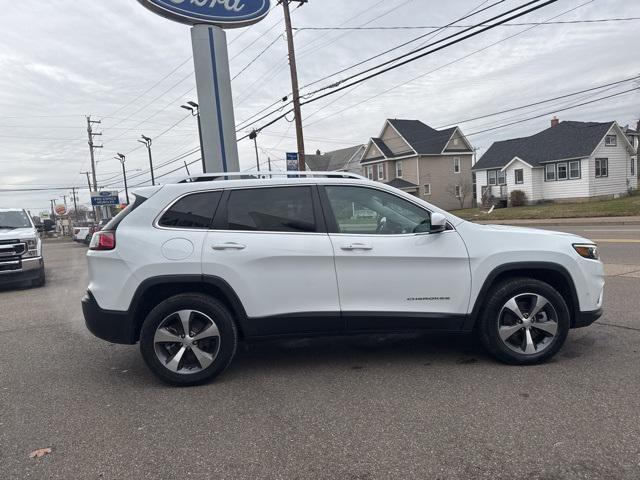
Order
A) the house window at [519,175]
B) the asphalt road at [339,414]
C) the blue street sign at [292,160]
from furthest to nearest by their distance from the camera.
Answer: the house window at [519,175]
the blue street sign at [292,160]
the asphalt road at [339,414]

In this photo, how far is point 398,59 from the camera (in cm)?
1418

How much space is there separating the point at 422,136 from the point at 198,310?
44.1 metres

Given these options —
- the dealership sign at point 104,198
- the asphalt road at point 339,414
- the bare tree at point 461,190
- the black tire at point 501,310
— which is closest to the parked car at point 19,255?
the asphalt road at point 339,414

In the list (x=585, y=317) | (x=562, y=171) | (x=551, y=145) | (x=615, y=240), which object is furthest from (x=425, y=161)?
(x=585, y=317)

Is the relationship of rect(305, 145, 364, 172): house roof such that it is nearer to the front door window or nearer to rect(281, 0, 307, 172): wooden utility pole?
rect(281, 0, 307, 172): wooden utility pole

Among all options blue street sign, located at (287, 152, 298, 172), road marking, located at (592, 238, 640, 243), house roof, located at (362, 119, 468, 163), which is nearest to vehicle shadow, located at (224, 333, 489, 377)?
road marking, located at (592, 238, 640, 243)

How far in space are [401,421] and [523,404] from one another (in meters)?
0.94

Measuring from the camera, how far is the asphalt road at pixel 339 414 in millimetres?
2920

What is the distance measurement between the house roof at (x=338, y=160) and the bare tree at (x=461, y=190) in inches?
485

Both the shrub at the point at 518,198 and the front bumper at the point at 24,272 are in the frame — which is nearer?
the front bumper at the point at 24,272

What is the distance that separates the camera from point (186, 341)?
4.12 m

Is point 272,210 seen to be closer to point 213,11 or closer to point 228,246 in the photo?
point 228,246

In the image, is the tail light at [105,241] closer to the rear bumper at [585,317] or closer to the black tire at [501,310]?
the black tire at [501,310]

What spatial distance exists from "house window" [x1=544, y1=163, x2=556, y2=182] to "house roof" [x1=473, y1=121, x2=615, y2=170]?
640mm
